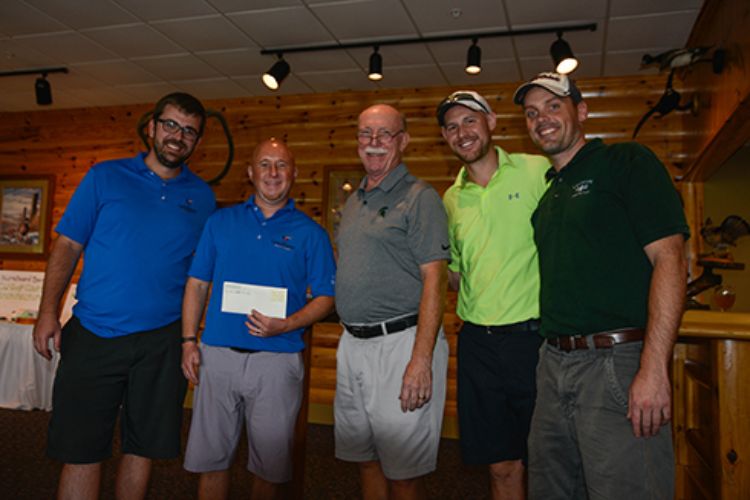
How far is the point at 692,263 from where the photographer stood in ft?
14.1

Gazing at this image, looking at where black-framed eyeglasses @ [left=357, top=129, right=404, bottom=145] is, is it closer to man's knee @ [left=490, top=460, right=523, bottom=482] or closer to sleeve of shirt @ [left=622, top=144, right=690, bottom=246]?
sleeve of shirt @ [left=622, top=144, right=690, bottom=246]

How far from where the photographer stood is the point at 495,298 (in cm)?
192

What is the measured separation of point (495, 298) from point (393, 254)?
1.38 ft

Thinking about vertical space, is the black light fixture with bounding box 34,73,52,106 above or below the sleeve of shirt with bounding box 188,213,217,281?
above

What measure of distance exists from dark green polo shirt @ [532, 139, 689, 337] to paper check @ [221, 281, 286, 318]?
3.35ft

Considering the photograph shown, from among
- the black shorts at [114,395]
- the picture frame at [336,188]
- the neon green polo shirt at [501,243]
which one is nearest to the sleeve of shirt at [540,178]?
the neon green polo shirt at [501,243]

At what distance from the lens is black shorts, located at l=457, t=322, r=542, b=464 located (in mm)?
1874

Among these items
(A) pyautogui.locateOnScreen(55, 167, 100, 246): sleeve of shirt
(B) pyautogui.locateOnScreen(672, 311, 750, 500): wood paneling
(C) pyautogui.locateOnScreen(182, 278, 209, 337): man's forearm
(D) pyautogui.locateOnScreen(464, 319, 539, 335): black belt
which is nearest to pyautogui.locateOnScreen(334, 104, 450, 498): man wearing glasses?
(D) pyautogui.locateOnScreen(464, 319, 539, 335): black belt

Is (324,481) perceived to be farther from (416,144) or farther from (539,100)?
(416,144)

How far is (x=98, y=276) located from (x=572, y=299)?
1820 mm

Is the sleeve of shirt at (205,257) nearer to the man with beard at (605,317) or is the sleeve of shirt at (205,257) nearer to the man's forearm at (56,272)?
the man's forearm at (56,272)

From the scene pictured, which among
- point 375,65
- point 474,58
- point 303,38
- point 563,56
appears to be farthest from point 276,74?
point 563,56

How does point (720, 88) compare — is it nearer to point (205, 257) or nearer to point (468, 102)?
point (468, 102)

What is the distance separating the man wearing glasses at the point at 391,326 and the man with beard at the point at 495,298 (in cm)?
15
